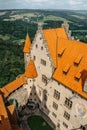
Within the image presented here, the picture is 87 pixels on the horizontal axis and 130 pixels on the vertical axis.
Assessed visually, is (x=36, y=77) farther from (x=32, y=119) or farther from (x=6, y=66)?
(x=6, y=66)

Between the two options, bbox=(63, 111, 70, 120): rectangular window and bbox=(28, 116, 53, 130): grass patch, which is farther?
bbox=(28, 116, 53, 130): grass patch

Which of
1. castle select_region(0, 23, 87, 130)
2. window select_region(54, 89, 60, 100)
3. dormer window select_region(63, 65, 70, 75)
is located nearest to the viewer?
castle select_region(0, 23, 87, 130)

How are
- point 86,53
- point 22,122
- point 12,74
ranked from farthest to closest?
point 12,74, point 22,122, point 86,53

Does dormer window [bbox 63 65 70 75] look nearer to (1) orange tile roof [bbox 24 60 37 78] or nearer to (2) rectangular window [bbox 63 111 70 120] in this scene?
(2) rectangular window [bbox 63 111 70 120]

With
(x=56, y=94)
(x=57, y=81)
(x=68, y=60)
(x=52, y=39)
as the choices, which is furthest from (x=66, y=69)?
(x=52, y=39)

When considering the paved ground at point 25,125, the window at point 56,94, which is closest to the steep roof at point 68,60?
the window at point 56,94

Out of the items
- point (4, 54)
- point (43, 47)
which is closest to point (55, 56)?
point (43, 47)

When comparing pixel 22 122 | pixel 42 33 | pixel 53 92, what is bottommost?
pixel 22 122

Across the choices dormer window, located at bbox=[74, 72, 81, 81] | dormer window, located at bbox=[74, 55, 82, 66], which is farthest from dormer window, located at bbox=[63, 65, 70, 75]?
dormer window, located at bbox=[74, 72, 81, 81]

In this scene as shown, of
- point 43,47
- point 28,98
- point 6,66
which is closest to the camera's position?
point 43,47
